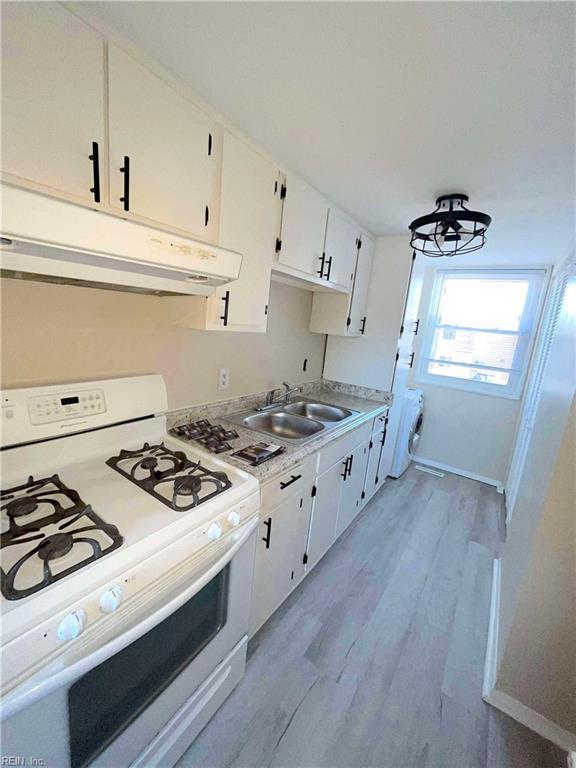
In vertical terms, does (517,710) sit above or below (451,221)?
below

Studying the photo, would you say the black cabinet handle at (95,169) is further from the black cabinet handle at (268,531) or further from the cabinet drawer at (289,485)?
the black cabinet handle at (268,531)

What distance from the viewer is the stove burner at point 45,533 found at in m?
0.70

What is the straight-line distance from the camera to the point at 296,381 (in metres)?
2.63

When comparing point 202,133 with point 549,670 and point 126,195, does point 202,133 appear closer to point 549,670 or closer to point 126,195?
point 126,195

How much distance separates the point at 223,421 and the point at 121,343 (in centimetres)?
72

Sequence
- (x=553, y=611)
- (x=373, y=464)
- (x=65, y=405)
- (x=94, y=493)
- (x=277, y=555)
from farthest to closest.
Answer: (x=373, y=464) < (x=277, y=555) < (x=553, y=611) < (x=65, y=405) < (x=94, y=493)

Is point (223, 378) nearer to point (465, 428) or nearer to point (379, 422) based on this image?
point (379, 422)

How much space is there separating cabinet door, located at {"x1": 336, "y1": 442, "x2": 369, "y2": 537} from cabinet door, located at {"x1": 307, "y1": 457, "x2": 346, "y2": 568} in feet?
0.30

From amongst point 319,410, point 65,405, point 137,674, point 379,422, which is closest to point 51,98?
point 65,405

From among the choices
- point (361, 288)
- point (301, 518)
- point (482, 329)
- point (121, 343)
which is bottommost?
point (301, 518)

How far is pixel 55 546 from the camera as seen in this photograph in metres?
0.77

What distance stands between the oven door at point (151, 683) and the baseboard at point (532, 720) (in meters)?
1.14

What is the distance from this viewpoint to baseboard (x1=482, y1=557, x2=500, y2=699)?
143cm

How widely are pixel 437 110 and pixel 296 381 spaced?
1857 mm
